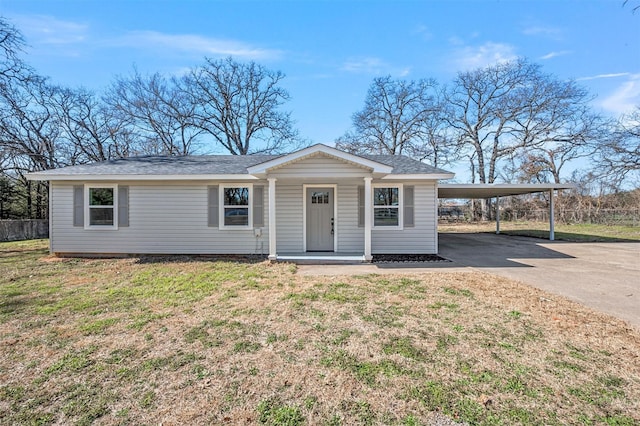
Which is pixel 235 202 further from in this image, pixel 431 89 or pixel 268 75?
pixel 431 89

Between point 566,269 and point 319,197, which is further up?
point 319,197

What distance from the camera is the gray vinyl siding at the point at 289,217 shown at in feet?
29.4

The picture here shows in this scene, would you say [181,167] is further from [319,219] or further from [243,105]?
[243,105]

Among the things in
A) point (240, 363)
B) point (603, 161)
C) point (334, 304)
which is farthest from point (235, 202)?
point (603, 161)

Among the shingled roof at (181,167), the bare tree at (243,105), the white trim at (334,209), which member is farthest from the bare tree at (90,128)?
the white trim at (334,209)

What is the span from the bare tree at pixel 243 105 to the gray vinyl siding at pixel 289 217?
1840 cm

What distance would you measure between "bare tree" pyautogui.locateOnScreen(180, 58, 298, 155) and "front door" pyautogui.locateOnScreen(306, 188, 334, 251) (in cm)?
1844

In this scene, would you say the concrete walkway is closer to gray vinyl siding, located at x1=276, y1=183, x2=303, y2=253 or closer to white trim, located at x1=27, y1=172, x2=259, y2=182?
gray vinyl siding, located at x1=276, y1=183, x2=303, y2=253

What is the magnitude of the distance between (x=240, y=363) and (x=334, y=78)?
1486 cm

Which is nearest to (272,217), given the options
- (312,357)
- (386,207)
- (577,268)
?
(386,207)

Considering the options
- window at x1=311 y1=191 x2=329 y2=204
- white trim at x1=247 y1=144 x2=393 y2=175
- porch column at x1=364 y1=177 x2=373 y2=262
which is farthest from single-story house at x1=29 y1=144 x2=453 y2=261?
white trim at x1=247 y1=144 x2=393 y2=175

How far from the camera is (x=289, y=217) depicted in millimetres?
8992

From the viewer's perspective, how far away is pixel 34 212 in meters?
20.7

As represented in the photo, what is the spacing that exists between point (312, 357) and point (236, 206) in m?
6.74
